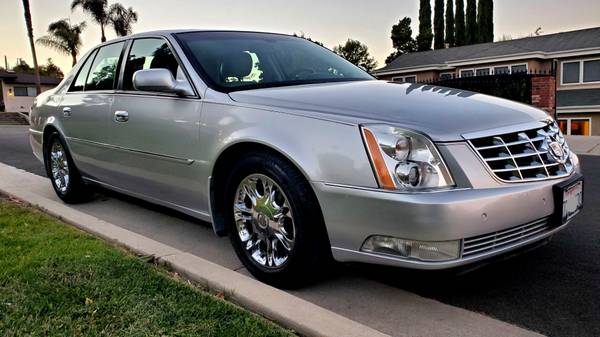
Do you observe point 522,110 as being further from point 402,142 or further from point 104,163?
point 104,163

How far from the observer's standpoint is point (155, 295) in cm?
301

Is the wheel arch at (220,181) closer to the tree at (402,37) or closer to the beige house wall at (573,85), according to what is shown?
the beige house wall at (573,85)

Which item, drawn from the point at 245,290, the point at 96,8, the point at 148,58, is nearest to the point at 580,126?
the point at 148,58

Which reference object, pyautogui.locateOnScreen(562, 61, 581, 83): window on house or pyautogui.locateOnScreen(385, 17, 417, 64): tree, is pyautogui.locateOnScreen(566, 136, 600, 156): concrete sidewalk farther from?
pyautogui.locateOnScreen(385, 17, 417, 64): tree

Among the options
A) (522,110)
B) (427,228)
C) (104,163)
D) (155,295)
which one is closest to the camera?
(427,228)

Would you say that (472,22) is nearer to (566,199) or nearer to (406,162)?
(566,199)

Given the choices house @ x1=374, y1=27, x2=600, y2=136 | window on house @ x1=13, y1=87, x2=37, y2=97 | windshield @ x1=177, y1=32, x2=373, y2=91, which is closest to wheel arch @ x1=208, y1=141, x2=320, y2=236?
windshield @ x1=177, y1=32, x2=373, y2=91

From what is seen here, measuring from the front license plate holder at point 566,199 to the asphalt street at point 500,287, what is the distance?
0.44 m

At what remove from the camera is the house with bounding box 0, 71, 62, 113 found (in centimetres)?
5097

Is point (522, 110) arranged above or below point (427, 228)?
above

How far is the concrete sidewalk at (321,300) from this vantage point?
2723 mm

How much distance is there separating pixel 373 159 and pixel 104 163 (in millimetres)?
2988

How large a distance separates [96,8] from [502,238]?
4272 cm

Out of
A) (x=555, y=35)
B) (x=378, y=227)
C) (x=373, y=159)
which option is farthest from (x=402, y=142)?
(x=555, y=35)
